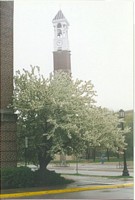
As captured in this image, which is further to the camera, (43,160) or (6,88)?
(43,160)

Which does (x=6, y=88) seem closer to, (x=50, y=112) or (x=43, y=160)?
(x=50, y=112)

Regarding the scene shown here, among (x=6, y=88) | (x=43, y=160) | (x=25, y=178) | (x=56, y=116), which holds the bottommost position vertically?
(x=25, y=178)

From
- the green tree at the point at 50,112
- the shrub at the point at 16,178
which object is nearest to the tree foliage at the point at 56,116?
the green tree at the point at 50,112

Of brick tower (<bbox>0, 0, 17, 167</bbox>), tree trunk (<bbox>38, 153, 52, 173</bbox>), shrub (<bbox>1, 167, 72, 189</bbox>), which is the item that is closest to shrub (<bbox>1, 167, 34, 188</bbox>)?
shrub (<bbox>1, 167, 72, 189</bbox>)

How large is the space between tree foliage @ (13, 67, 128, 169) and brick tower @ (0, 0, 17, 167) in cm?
42

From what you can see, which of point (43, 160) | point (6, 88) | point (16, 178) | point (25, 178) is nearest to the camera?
point (16, 178)

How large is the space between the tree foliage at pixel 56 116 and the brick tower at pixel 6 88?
1.37 feet

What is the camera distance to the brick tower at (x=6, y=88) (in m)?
14.7

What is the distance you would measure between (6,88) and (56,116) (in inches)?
87.0

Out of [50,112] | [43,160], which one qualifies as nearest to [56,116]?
[50,112]

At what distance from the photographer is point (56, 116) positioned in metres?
15.4

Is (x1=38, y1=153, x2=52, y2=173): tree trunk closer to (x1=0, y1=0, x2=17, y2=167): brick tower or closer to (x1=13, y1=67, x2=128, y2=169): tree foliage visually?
(x1=13, y1=67, x2=128, y2=169): tree foliage

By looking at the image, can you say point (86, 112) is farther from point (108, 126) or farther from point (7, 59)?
point (7, 59)

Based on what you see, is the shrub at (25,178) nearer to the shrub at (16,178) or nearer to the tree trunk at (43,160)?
the shrub at (16,178)
